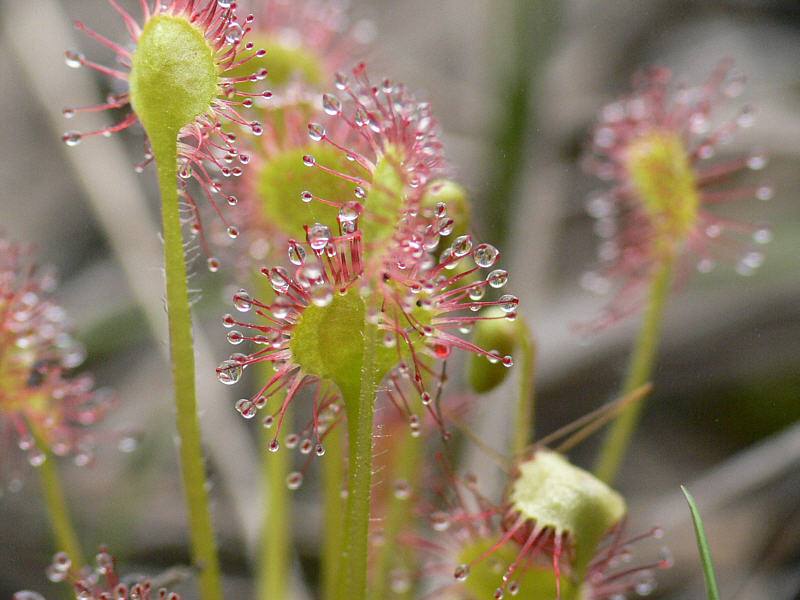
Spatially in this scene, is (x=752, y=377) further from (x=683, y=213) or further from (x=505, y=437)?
(x=683, y=213)

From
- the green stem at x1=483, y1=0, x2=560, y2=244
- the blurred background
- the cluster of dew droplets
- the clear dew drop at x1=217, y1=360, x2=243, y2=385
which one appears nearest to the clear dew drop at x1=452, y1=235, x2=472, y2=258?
the cluster of dew droplets

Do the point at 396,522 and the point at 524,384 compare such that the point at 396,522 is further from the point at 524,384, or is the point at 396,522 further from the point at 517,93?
the point at 517,93

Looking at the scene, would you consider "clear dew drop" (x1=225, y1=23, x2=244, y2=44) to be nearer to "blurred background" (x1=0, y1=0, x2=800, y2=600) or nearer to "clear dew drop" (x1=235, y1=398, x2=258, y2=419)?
"clear dew drop" (x1=235, y1=398, x2=258, y2=419)

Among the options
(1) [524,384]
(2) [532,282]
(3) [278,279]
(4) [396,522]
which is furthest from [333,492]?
(2) [532,282]

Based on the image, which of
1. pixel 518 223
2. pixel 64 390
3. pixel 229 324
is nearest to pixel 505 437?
pixel 518 223

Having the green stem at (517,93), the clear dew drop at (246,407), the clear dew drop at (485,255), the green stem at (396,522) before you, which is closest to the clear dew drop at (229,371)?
the clear dew drop at (246,407)
